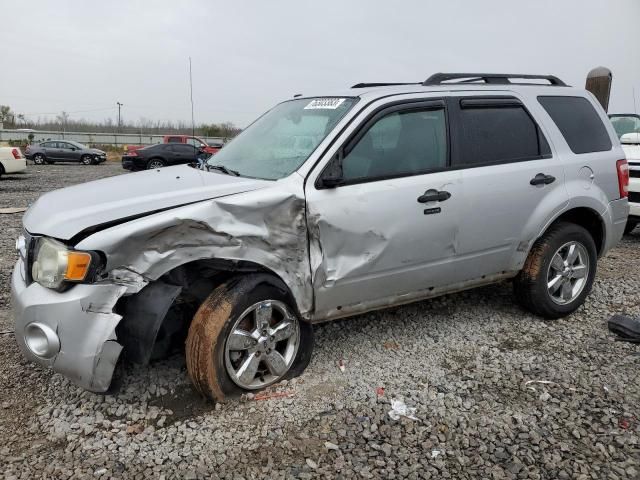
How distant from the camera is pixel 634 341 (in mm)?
3953

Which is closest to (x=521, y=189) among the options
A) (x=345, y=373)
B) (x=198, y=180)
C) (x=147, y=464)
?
(x=345, y=373)

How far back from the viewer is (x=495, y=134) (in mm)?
3918

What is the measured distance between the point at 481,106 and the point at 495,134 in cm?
23

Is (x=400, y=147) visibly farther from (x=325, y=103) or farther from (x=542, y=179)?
(x=542, y=179)

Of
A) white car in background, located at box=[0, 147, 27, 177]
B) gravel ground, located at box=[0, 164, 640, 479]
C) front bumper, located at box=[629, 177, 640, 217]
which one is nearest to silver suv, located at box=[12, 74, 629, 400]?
gravel ground, located at box=[0, 164, 640, 479]

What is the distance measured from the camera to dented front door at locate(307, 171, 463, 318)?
3.18m

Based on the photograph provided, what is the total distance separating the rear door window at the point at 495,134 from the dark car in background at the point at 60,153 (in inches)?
1071

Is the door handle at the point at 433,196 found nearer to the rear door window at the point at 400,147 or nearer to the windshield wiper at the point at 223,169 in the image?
the rear door window at the point at 400,147

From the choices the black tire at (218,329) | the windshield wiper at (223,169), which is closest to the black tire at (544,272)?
the black tire at (218,329)

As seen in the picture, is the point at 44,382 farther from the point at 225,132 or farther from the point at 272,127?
the point at 225,132

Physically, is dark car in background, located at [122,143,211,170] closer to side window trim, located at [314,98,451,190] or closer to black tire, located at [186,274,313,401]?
side window trim, located at [314,98,451,190]

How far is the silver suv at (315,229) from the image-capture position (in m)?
2.71

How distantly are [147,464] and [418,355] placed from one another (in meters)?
1.95

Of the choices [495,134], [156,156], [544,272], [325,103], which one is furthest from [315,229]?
[156,156]
